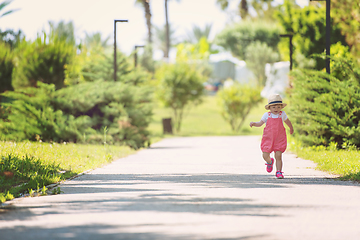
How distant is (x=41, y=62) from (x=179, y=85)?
732 inches

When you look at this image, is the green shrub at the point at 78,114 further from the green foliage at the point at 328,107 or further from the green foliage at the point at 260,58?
the green foliage at the point at 260,58

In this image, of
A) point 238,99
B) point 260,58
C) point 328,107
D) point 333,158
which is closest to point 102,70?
point 328,107

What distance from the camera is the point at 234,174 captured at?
34.3 feet

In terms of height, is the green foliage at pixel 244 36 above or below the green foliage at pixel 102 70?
above

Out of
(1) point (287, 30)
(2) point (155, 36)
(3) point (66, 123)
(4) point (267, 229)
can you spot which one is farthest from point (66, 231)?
(2) point (155, 36)

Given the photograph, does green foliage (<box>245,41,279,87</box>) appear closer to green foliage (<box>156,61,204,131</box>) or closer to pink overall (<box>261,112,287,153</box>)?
green foliage (<box>156,61,204,131</box>)

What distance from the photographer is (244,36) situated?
216ft

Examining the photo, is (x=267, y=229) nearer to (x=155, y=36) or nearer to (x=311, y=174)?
(x=311, y=174)

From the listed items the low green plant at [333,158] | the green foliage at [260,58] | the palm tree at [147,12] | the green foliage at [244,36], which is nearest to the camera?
the low green plant at [333,158]

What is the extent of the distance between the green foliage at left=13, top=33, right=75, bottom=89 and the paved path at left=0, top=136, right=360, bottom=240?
1196 centimetres

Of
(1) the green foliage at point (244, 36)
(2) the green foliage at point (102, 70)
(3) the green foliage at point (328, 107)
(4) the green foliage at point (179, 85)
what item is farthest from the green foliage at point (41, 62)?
(1) the green foliage at point (244, 36)

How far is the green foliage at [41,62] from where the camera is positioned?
20.6 metres

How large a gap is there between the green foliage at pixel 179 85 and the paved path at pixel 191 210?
28.8 meters

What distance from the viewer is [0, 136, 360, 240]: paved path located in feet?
17.2
